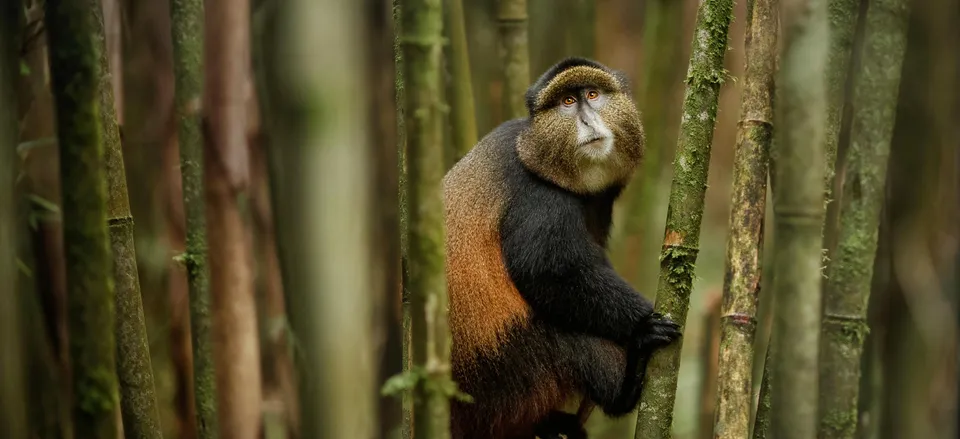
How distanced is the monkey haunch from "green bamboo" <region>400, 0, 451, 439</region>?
1.56m

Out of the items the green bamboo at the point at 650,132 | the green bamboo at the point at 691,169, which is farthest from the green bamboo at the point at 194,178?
the green bamboo at the point at 650,132

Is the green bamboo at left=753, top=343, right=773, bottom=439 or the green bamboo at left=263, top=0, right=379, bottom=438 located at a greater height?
the green bamboo at left=263, top=0, right=379, bottom=438

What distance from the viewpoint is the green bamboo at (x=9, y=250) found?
7.47ft

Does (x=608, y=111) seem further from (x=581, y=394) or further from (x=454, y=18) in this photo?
(x=581, y=394)

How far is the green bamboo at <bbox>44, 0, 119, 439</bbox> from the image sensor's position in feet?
5.22

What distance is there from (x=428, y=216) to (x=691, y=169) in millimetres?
1011

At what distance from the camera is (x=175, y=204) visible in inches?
200

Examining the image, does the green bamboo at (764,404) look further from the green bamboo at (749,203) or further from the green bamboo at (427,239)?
the green bamboo at (427,239)

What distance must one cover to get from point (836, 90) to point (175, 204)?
3656 millimetres

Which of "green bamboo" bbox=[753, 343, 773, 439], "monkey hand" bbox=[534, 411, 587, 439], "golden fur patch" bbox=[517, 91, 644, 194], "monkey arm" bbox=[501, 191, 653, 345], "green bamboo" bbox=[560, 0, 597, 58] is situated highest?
"green bamboo" bbox=[560, 0, 597, 58]

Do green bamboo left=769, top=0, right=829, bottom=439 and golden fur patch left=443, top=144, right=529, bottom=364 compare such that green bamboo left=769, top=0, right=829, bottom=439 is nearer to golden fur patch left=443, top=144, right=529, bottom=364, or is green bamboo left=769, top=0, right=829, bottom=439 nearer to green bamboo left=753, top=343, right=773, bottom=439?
green bamboo left=753, top=343, right=773, bottom=439

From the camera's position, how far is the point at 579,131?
3361 mm

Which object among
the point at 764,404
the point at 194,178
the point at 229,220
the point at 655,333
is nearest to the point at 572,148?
the point at 655,333

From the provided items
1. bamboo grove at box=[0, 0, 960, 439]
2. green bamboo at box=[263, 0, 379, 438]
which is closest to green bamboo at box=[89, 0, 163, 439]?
bamboo grove at box=[0, 0, 960, 439]
